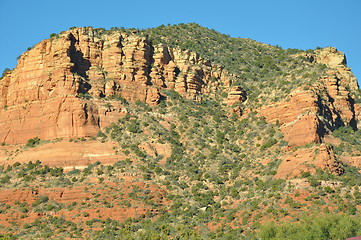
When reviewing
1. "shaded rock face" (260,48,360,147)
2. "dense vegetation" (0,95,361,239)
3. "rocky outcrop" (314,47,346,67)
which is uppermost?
"rocky outcrop" (314,47,346,67)

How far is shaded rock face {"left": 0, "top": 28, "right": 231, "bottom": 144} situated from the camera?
101562 millimetres

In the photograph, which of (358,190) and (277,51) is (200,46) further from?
(358,190)

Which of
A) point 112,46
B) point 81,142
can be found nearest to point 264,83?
point 112,46

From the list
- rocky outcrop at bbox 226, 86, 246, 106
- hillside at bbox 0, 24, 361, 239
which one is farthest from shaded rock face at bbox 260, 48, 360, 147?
rocky outcrop at bbox 226, 86, 246, 106

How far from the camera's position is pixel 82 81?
10538cm

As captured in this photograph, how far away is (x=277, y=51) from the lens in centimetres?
14225

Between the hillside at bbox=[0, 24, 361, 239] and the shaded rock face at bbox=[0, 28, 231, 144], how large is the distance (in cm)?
20

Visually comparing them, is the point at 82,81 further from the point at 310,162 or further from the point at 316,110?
the point at 310,162

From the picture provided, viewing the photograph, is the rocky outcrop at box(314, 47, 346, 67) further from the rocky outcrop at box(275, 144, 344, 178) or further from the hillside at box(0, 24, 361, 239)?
the rocky outcrop at box(275, 144, 344, 178)

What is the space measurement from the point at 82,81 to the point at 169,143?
15740 mm

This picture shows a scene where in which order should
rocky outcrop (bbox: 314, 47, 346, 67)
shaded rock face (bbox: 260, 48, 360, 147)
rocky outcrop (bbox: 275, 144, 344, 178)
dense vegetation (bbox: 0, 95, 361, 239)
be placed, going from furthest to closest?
rocky outcrop (bbox: 314, 47, 346, 67), shaded rock face (bbox: 260, 48, 360, 147), rocky outcrop (bbox: 275, 144, 344, 178), dense vegetation (bbox: 0, 95, 361, 239)

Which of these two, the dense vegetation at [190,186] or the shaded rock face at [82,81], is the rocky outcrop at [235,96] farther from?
the shaded rock face at [82,81]

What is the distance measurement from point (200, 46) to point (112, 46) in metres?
26.8

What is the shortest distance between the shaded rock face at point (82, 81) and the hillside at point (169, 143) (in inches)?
8.0
